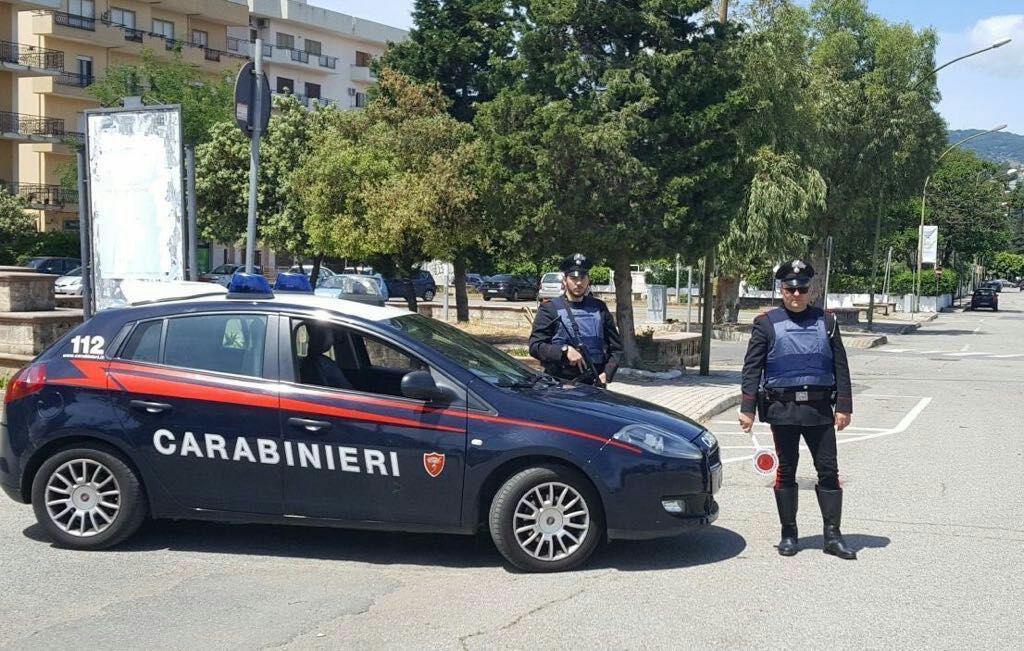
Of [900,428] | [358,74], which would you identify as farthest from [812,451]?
[358,74]

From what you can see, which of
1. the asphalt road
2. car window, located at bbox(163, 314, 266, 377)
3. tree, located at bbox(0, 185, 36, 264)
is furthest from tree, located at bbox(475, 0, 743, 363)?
tree, located at bbox(0, 185, 36, 264)

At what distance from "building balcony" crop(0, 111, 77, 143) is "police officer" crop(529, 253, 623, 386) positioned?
50242mm

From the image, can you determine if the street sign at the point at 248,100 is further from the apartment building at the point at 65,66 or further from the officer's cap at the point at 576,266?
the apartment building at the point at 65,66

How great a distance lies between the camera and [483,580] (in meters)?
6.13

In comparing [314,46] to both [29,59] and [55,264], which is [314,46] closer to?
[29,59]

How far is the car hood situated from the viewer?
6.33 m

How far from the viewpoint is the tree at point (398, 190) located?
62.7 feet

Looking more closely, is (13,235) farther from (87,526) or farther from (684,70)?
(87,526)

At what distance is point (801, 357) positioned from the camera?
653 centimetres

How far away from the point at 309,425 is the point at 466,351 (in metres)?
1.12

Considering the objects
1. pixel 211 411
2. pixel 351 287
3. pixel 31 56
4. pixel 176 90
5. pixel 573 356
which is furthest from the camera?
pixel 31 56

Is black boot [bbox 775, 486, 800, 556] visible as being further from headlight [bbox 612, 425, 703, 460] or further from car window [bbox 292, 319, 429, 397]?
car window [bbox 292, 319, 429, 397]

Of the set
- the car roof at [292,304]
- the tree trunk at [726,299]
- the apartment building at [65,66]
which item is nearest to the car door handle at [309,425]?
the car roof at [292,304]

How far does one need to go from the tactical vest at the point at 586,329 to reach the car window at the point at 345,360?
60.1 inches
